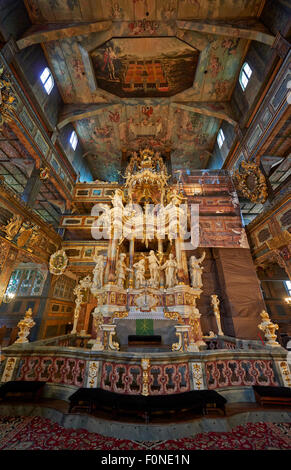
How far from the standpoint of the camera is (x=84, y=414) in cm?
339

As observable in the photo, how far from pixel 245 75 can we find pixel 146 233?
11.7m

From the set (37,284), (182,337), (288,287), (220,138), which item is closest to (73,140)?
(37,284)

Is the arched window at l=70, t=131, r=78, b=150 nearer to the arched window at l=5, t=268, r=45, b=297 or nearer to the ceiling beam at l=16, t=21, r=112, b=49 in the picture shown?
the ceiling beam at l=16, t=21, r=112, b=49

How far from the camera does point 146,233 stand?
9898 millimetres

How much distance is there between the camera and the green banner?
7418 mm

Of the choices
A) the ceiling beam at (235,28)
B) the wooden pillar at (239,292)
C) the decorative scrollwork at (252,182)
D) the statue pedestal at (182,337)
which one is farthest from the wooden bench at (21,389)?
the ceiling beam at (235,28)

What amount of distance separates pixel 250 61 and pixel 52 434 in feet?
57.4

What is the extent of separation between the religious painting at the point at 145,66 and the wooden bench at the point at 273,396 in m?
Answer: 16.8

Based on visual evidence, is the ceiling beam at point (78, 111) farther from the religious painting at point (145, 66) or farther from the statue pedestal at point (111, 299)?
the statue pedestal at point (111, 299)

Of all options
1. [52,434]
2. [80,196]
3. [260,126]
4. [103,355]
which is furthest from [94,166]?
[52,434]

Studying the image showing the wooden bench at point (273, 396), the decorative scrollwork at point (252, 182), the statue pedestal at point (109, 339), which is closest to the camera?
the wooden bench at point (273, 396)

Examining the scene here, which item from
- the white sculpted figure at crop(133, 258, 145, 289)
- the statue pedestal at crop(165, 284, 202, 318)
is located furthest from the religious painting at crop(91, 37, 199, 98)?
the statue pedestal at crop(165, 284, 202, 318)

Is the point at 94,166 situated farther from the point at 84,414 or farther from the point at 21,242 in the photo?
the point at 84,414

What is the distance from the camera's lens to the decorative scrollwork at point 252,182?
9305 millimetres
